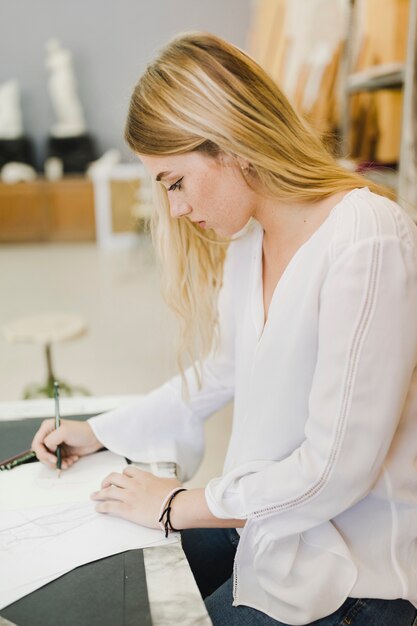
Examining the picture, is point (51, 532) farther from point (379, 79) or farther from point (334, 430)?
point (379, 79)

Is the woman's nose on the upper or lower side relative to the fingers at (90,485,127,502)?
upper

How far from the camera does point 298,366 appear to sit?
881 millimetres

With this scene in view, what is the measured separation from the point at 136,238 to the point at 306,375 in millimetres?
6461

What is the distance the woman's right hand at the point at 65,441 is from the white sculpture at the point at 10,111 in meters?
7.13

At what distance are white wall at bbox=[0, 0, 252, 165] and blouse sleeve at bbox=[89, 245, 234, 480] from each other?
267 inches

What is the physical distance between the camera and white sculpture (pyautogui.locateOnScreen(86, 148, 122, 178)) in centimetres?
716

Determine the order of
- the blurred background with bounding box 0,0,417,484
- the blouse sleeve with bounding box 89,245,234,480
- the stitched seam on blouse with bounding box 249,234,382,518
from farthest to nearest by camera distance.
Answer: the blurred background with bounding box 0,0,417,484 < the blouse sleeve with bounding box 89,245,234,480 < the stitched seam on blouse with bounding box 249,234,382,518

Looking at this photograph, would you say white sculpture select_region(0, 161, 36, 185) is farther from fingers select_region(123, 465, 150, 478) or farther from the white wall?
fingers select_region(123, 465, 150, 478)

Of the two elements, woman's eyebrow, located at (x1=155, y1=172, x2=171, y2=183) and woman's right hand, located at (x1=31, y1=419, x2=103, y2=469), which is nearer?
woman's eyebrow, located at (x1=155, y1=172, x2=171, y2=183)

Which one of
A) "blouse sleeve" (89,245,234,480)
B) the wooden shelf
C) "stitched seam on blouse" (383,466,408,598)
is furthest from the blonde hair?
the wooden shelf

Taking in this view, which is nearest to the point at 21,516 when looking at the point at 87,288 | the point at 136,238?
the point at 87,288

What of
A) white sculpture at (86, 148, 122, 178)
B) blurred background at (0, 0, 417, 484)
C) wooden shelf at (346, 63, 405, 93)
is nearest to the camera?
wooden shelf at (346, 63, 405, 93)

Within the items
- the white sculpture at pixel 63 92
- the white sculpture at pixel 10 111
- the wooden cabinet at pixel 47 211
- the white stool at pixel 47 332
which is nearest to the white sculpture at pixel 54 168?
the wooden cabinet at pixel 47 211

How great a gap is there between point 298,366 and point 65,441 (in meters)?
0.46
